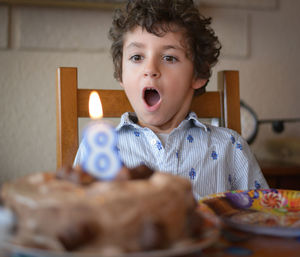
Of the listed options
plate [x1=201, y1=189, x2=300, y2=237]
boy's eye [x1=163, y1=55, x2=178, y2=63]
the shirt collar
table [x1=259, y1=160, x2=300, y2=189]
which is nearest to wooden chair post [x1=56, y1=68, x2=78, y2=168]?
the shirt collar

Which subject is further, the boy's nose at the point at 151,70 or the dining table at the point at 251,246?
the boy's nose at the point at 151,70

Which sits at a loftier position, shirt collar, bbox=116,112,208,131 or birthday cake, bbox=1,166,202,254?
shirt collar, bbox=116,112,208,131

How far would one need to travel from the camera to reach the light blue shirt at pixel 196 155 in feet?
2.99

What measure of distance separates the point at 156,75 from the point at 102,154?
22.2 inches

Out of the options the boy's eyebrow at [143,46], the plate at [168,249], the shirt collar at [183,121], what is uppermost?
the boy's eyebrow at [143,46]

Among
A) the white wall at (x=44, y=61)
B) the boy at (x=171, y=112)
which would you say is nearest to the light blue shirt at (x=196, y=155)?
the boy at (x=171, y=112)

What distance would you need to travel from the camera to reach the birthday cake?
0.29 metres

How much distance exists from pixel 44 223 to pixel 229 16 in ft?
5.74

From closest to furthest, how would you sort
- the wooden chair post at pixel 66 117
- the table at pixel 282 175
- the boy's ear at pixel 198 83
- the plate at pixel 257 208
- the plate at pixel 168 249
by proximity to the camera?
the plate at pixel 168 249
the plate at pixel 257 208
the wooden chair post at pixel 66 117
the boy's ear at pixel 198 83
the table at pixel 282 175

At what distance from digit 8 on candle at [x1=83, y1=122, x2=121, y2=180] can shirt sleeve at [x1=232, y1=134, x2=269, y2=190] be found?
661 millimetres

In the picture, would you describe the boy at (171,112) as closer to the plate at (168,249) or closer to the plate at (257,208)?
the plate at (257,208)

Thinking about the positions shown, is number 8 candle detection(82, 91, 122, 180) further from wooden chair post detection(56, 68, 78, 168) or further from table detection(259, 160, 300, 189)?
table detection(259, 160, 300, 189)

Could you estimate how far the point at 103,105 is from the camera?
0.98 m

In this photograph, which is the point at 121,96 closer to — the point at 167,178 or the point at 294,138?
the point at 167,178
